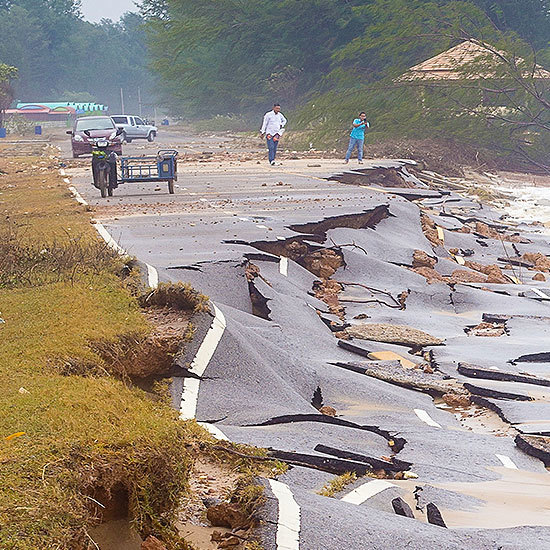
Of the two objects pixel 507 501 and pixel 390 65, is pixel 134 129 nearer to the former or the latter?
pixel 390 65

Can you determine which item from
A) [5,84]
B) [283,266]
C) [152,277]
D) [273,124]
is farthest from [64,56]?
[152,277]

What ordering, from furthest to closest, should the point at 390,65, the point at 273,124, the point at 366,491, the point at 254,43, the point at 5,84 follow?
1. the point at 5,84
2. the point at 254,43
3. the point at 390,65
4. the point at 273,124
5. the point at 366,491

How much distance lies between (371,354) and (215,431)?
Answer: 3.54 m

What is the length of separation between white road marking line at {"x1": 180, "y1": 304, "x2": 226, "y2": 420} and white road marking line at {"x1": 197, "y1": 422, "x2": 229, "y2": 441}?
0.17 metres

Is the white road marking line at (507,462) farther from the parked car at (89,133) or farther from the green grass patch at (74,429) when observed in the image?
→ the parked car at (89,133)

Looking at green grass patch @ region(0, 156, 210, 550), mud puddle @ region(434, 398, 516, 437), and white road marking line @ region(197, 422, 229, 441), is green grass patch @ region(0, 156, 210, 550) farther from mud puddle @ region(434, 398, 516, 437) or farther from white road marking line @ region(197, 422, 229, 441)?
Answer: mud puddle @ region(434, 398, 516, 437)

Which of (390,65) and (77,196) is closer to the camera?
(77,196)

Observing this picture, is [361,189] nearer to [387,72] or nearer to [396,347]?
[396,347]

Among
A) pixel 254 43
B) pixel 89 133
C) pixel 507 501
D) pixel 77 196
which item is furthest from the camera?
pixel 254 43

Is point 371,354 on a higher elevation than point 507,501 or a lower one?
lower

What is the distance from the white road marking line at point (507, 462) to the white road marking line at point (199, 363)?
2.04 m

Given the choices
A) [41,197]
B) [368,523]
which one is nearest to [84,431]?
[368,523]

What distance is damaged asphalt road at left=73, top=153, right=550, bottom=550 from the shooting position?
4.59m

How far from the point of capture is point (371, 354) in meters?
8.38
